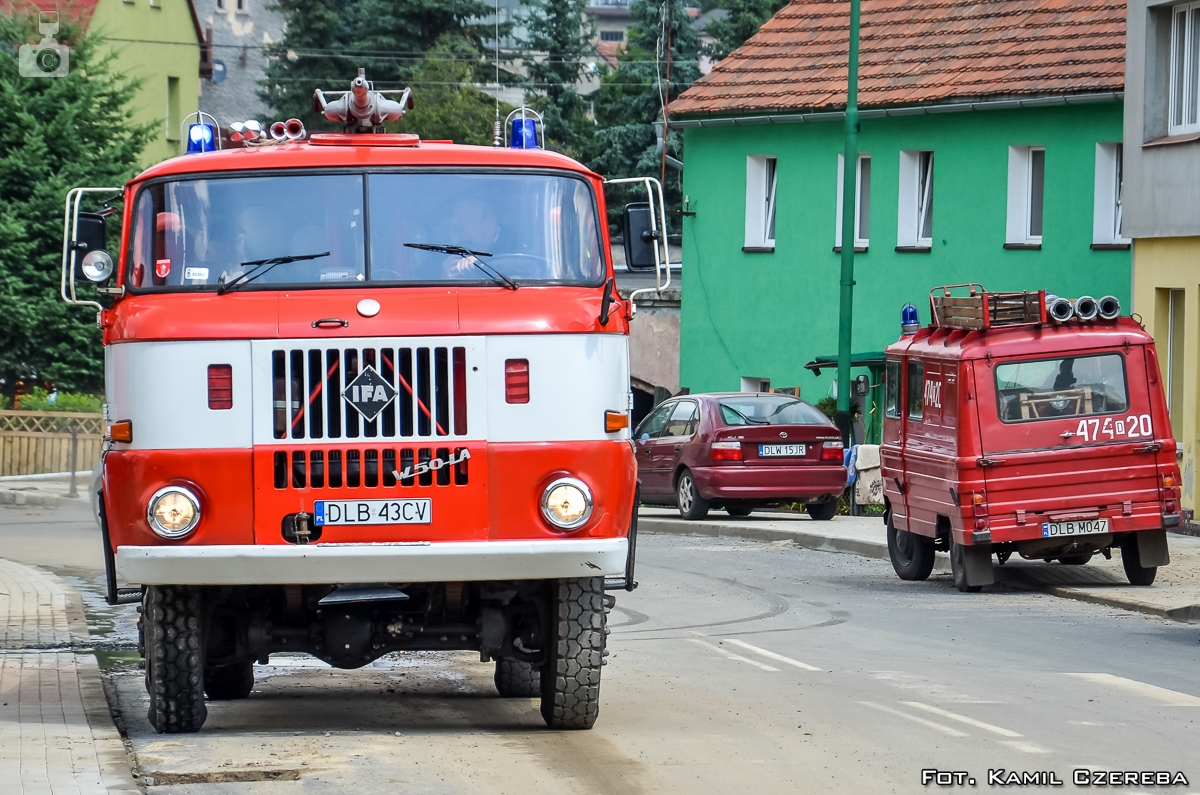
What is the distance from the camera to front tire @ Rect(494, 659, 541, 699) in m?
10.8

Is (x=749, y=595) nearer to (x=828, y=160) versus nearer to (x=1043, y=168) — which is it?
(x=1043, y=168)

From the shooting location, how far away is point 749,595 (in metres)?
16.8

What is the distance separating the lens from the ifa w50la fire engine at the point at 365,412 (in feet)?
28.2

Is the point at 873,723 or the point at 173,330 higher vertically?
the point at 173,330

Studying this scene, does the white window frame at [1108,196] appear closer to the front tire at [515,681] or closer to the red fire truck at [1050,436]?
the red fire truck at [1050,436]

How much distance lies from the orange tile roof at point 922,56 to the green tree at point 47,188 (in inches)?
421

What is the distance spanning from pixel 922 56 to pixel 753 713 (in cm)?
2497

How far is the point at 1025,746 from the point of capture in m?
8.88

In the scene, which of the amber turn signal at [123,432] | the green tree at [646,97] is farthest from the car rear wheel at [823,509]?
the green tree at [646,97]

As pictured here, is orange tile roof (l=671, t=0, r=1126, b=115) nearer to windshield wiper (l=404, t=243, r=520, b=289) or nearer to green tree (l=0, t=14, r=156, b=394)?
green tree (l=0, t=14, r=156, b=394)

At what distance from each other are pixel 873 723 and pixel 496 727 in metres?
1.78

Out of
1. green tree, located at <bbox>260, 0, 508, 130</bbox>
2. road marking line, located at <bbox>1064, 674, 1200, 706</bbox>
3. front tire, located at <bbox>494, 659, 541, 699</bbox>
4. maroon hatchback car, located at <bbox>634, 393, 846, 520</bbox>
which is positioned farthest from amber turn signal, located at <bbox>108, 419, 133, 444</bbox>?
green tree, located at <bbox>260, 0, 508, 130</bbox>

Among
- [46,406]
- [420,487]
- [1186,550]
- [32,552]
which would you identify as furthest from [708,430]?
[420,487]

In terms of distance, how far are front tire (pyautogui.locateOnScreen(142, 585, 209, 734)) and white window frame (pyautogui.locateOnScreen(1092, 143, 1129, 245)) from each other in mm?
22866
